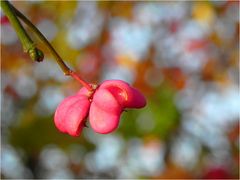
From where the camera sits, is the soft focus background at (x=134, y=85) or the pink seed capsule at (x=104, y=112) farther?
the soft focus background at (x=134, y=85)

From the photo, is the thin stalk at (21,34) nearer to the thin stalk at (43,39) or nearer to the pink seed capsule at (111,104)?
the thin stalk at (43,39)

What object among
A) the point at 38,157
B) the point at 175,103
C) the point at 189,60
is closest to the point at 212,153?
the point at 175,103

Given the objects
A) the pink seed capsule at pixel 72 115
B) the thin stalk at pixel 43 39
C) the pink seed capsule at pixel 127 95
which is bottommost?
the pink seed capsule at pixel 72 115

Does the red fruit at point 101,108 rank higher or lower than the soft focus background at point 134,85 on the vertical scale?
lower

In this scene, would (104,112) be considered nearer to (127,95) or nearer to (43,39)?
(127,95)

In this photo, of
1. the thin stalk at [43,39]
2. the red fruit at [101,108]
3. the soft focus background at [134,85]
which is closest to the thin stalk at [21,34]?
the thin stalk at [43,39]

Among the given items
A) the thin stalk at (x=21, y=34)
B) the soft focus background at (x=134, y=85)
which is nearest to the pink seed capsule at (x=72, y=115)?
the thin stalk at (x=21, y=34)

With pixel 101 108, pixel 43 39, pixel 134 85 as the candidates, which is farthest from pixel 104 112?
pixel 134 85

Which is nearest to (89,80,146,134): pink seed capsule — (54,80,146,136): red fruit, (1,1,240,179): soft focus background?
(54,80,146,136): red fruit
